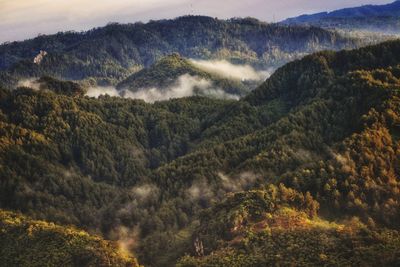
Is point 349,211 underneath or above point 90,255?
above

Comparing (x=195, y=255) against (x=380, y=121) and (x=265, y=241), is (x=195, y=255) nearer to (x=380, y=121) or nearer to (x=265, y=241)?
(x=265, y=241)

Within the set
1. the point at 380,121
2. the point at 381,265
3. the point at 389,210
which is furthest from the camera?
the point at 380,121

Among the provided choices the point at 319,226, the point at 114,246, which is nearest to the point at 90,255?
the point at 114,246

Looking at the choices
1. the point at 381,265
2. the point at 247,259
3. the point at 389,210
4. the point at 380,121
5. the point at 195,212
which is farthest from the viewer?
the point at 195,212

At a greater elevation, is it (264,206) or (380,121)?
(380,121)

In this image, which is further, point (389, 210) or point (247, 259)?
point (389, 210)

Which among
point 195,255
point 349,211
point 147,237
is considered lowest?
point 147,237

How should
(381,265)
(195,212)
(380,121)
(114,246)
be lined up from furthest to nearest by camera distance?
(195,212)
(380,121)
(114,246)
(381,265)

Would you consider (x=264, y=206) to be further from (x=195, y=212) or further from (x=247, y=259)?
(x=195, y=212)

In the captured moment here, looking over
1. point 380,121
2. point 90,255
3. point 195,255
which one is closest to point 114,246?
point 90,255
